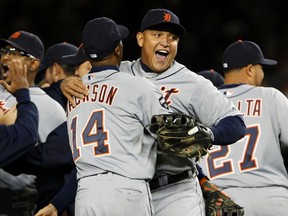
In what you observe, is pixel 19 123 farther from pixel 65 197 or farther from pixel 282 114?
pixel 282 114

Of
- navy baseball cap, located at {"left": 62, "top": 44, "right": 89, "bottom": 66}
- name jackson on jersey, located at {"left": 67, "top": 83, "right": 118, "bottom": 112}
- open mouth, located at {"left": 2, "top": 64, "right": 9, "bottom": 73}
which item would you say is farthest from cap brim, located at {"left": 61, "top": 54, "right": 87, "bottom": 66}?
name jackson on jersey, located at {"left": 67, "top": 83, "right": 118, "bottom": 112}

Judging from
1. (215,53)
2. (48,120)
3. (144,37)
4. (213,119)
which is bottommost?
(215,53)

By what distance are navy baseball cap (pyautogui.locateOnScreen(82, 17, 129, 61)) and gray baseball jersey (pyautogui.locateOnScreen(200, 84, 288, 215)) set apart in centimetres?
154

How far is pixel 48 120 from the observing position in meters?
5.33

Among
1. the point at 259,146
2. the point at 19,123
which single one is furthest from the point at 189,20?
the point at 19,123

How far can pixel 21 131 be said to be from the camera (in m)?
4.70

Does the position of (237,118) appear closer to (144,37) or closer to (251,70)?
(144,37)

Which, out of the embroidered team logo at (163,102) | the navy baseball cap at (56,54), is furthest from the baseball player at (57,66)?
the embroidered team logo at (163,102)

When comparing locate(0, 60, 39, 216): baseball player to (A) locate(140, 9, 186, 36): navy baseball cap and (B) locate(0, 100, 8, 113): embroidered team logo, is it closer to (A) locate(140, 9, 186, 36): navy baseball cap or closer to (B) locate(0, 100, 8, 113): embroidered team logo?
(B) locate(0, 100, 8, 113): embroidered team logo

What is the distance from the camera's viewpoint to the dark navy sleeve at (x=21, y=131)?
4.70 m

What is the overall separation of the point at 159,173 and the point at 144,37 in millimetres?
888

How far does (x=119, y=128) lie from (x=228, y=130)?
62 cm

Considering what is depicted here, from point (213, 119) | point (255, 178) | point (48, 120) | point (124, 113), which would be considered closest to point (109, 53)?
point (124, 113)

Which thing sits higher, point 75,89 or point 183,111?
point 75,89
